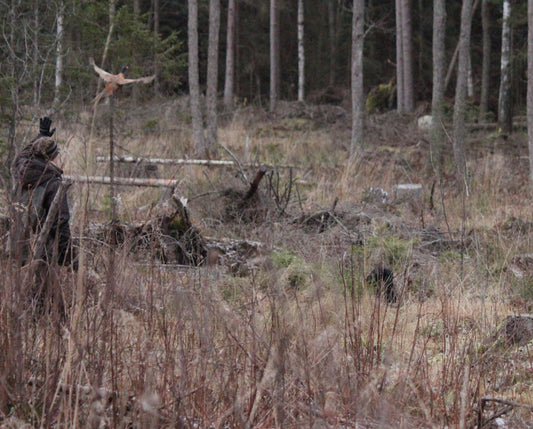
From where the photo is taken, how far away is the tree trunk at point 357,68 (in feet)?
51.1

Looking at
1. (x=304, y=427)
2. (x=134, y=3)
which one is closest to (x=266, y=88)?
(x=134, y=3)

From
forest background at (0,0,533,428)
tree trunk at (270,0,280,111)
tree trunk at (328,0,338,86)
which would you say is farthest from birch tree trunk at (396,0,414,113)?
tree trunk at (328,0,338,86)

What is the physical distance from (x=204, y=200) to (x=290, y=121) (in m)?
12.6

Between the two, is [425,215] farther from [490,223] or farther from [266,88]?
[266,88]

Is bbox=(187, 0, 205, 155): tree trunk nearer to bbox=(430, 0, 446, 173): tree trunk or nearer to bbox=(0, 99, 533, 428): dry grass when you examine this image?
bbox=(0, 99, 533, 428): dry grass

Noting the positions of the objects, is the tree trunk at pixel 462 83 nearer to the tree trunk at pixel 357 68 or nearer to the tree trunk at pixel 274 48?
the tree trunk at pixel 357 68

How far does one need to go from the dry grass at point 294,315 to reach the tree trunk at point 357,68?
461mm

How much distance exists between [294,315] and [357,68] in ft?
42.2

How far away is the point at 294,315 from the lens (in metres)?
3.99

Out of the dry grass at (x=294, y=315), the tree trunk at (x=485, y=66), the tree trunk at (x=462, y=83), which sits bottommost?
the dry grass at (x=294, y=315)

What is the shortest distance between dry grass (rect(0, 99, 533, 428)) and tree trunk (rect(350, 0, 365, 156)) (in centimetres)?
46

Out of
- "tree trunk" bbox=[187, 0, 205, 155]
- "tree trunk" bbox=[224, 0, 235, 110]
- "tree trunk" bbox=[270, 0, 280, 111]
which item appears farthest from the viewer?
"tree trunk" bbox=[270, 0, 280, 111]

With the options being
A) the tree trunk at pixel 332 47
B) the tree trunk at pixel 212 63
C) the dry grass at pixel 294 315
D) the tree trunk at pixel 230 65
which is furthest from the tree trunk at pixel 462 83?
the tree trunk at pixel 332 47

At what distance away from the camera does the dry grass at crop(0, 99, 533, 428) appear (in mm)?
2717
